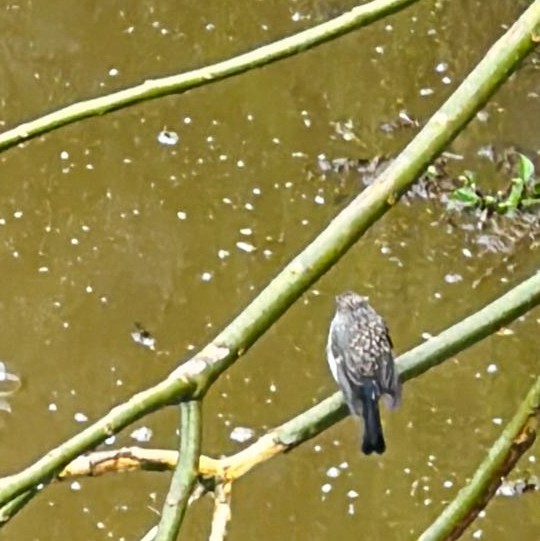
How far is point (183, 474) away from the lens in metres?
0.58

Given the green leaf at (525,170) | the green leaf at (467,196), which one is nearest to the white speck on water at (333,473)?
the green leaf at (467,196)

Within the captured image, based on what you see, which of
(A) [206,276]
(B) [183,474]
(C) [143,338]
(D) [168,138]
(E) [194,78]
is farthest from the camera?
(D) [168,138]

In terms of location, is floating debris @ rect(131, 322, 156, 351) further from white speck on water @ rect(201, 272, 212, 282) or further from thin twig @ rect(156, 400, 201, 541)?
thin twig @ rect(156, 400, 201, 541)

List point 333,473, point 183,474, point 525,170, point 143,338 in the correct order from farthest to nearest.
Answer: point 525,170
point 143,338
point 333,473
point 183,474

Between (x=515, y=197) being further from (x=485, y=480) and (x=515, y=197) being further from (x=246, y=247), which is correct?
(x=485, y=480)

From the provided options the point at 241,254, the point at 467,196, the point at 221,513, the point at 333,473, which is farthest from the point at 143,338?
the point at 221,513

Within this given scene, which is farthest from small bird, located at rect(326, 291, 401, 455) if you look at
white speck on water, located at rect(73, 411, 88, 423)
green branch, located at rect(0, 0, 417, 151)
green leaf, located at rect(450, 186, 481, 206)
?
green leaf, located at rect(450, 186, 481, 206)

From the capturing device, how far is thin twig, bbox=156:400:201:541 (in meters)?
0.56

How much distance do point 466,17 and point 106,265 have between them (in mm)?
1534

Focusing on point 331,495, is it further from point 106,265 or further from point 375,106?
point 375,106

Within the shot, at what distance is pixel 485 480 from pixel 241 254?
204 cm

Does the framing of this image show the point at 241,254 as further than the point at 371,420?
Yes

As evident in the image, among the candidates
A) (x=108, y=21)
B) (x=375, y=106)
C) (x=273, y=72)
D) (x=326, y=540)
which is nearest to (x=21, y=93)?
(x=108, y=21)

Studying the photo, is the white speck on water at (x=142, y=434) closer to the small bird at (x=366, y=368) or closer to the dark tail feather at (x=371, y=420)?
the small bird at (x=366, y=368)
